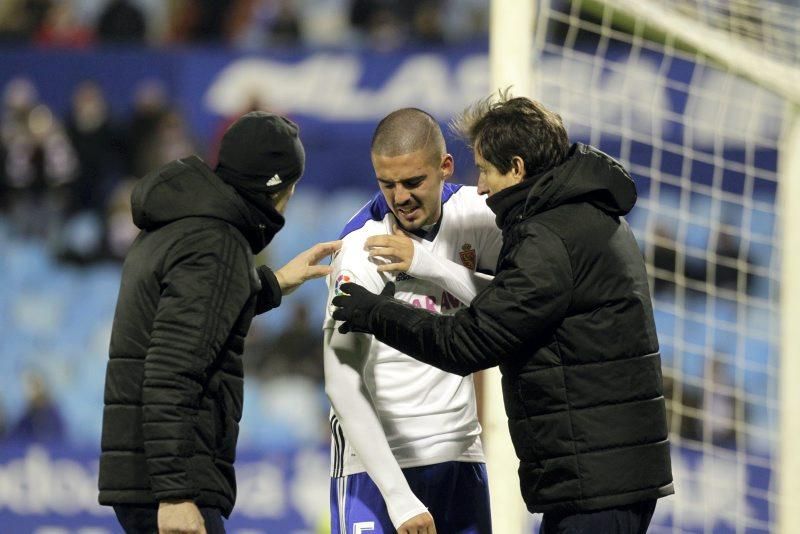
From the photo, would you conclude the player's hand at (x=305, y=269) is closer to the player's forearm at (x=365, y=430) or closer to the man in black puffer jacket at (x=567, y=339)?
the player's forearm at (x=365, y=430)

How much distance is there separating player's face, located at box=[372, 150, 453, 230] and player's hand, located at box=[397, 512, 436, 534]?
0.71 metres

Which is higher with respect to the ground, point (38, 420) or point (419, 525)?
point (419, 525)

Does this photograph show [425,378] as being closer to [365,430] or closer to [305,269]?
[365,430]

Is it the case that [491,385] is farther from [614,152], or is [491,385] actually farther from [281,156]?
[614,152]

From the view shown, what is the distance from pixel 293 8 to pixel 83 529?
413cm

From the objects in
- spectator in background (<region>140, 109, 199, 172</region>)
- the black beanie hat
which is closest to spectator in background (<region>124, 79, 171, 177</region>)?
spectator in background (<region>140, 109, 199, 172</region>)

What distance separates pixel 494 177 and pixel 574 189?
0.65 feet

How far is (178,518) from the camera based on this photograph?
239 centimetres

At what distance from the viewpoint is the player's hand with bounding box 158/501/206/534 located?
239 centimetres

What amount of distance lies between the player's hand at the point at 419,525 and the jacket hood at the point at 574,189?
27.7 inches

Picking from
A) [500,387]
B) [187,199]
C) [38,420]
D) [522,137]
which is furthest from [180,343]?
[38,420]

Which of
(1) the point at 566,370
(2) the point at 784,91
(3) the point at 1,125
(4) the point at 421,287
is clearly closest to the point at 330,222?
(3) the point at 1,125

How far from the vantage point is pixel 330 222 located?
8.87 meters

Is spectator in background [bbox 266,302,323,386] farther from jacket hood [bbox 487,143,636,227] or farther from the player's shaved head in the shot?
jacket hood [bbox 487,143,636,227]
